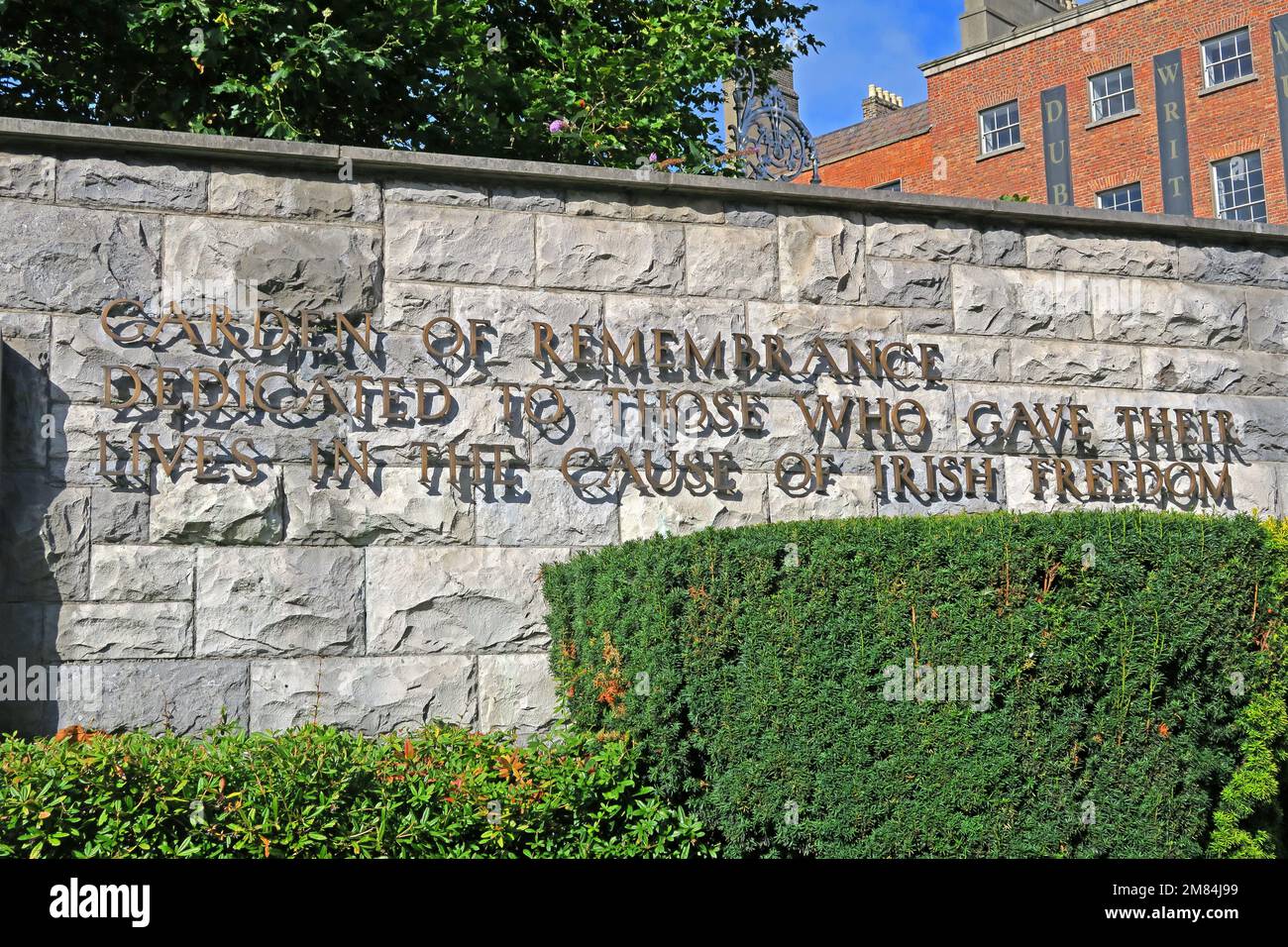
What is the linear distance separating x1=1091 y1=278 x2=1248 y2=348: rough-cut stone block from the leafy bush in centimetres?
394

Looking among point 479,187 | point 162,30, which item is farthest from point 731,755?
point 162,30

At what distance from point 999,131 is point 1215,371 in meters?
23.9

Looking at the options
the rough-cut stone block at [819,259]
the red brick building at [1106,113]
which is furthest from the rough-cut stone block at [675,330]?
the red brick building at [1106,113]

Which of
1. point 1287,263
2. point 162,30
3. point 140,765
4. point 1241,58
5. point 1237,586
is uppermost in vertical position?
point 1241,58

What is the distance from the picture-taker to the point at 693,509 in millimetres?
6383

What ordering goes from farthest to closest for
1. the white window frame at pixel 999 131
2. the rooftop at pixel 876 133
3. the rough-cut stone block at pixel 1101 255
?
the rooftop at pixel 876 133 < the white window frame at pixel 999 131 < the rough-cut stone block at pixel 1101 255

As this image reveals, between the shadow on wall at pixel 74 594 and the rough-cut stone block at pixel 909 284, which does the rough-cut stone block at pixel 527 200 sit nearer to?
the rough-cut stone block at pixel 909 284

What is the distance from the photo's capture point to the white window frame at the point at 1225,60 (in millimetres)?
25938

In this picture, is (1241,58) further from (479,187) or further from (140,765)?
(140,765)

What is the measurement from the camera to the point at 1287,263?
7633 mm

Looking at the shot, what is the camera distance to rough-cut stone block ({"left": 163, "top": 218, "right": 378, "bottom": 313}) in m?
5.88

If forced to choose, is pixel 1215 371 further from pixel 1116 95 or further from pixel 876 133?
pixel 876 133

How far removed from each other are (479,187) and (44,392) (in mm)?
2169

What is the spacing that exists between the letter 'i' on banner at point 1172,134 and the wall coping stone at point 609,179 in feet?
67.4
